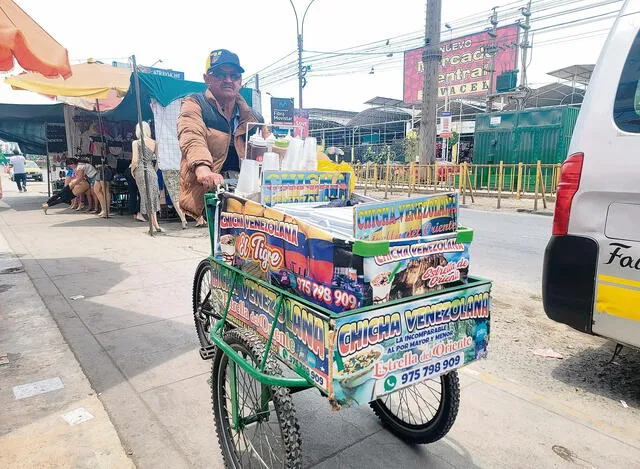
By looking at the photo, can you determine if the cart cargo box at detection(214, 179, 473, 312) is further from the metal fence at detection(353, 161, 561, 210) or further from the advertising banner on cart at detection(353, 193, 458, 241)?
the metal fence at detection(353, 161, 561, 210)

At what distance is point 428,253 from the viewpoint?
1.84m

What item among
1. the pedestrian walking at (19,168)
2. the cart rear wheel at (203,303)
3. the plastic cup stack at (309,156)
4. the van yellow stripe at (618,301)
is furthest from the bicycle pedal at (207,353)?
the pedestrian walking at (19,168)

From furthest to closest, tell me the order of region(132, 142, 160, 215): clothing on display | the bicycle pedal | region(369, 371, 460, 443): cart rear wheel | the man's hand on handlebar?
region(132, 142, 160, 215): clothing on display → the man's hand on handlebar → the bicycle pedal → region(369, 371, 460, 443): cart rear wheel

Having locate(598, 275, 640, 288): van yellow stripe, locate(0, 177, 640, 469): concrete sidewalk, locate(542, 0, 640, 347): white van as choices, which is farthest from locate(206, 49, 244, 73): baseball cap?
locate(598, 275, 640, 288): van yellow stripe

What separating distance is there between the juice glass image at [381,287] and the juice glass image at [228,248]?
102 centimetres

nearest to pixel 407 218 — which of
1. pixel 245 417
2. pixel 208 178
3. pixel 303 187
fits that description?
pixel 303 187

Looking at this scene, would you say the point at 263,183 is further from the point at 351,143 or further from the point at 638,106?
the point at 351,143

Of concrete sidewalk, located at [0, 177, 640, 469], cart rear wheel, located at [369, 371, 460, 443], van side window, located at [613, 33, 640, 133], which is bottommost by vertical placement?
concrete sidewalk, located at [0, 177, 640, 469]

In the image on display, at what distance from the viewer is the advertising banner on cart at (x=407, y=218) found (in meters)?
1.73

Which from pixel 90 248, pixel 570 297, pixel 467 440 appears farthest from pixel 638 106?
pixel 90 248

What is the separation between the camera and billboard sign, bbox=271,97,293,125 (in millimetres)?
16281

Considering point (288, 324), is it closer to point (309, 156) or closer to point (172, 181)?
point (309, 156)

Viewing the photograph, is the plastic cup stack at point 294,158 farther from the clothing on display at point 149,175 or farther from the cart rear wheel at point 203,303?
the clothing on display at point 149,175

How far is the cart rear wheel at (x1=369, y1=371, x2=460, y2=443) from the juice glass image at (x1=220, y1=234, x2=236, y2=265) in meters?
1.11
